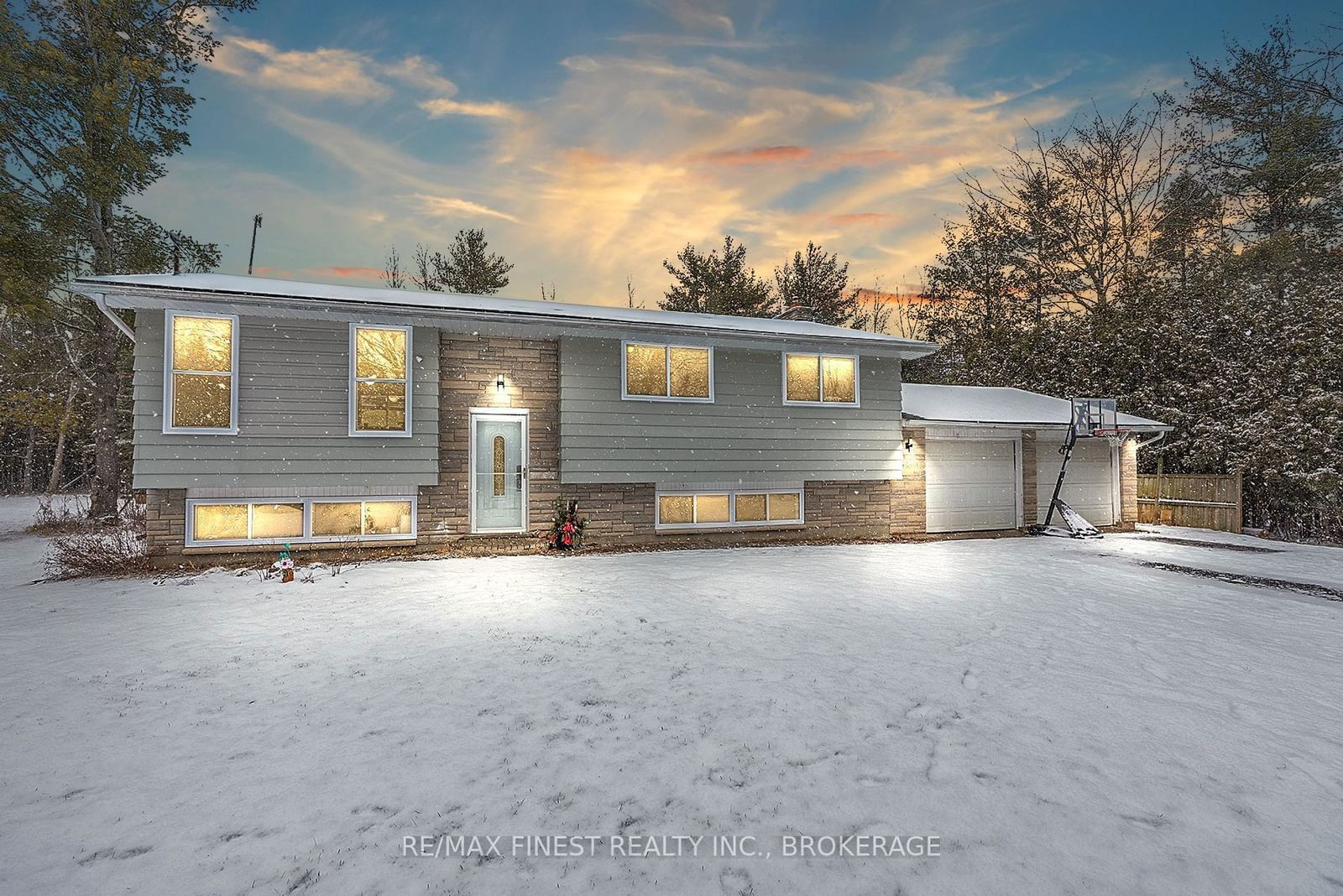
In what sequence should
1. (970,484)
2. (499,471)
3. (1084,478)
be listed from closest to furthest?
(499,471)
(970,484)
(1084,478)

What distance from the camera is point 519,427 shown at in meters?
10.9

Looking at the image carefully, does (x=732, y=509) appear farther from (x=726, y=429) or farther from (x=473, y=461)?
(x=473, y=461)

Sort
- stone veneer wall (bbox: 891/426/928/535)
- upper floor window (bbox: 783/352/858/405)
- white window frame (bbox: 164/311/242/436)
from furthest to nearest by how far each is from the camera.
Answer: stone veneer wall (bbox: 891/426/928/535), upper floor window (bbox: 783/352/858/405), white window frame (bbox: 164/311/242/436)

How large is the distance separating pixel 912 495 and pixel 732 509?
4.31 metres

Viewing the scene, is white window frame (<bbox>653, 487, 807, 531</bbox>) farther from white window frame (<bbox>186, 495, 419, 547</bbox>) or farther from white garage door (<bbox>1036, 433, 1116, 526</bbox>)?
white garage door (<bbox>1036, 433, 1116, 526</bbox>)

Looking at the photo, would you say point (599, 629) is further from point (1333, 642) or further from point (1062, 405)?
point (1062, 405)

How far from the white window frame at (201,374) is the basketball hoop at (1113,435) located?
16.6m

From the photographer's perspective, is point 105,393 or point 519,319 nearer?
point 519,319

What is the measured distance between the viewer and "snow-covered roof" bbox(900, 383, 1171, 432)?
44.0 ft

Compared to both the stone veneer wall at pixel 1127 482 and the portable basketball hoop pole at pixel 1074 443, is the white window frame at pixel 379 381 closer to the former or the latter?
the portable basketball hoop pole at pixel 1074 443

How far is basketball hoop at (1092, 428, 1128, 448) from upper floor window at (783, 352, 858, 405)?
5.59 metres

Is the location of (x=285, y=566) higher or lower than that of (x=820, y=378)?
lower

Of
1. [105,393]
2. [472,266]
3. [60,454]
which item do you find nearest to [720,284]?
[472,266]

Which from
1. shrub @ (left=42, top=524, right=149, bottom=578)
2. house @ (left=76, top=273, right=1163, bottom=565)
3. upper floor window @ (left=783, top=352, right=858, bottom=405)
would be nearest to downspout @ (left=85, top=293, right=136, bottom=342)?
house @ (left=76, top=273, right=1163, bottom=565)
